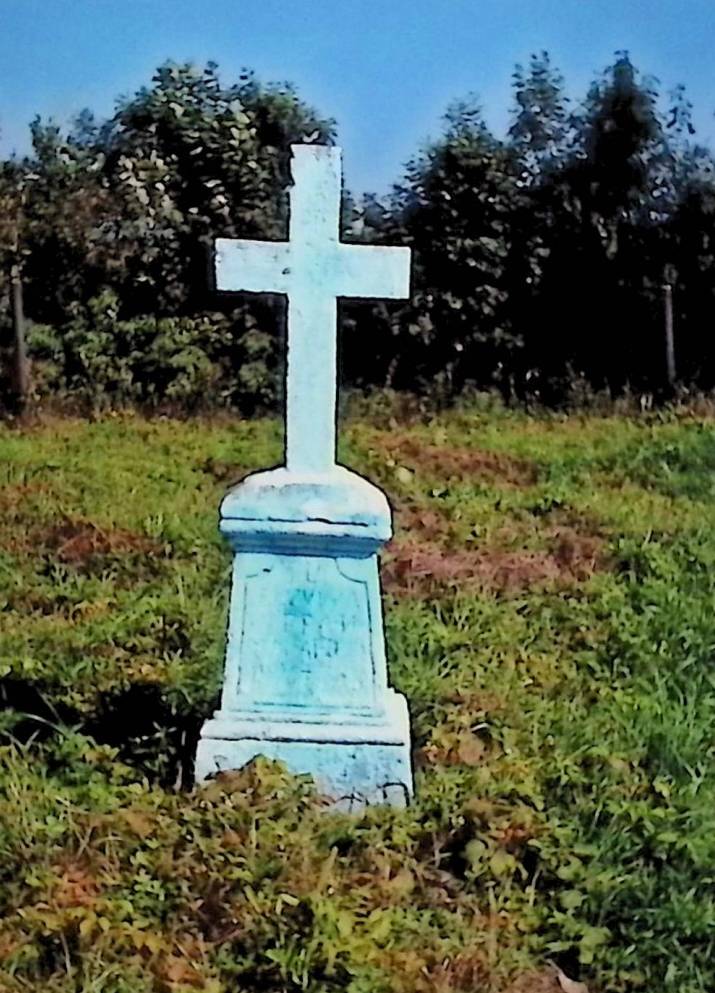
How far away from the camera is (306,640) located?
11.9 ft

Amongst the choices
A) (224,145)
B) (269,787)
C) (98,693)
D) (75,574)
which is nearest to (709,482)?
(75,574)

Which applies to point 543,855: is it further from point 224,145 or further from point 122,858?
point 224,145

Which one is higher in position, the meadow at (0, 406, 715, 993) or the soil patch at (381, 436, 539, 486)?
the soil patch at (381, 436, 539, 486)

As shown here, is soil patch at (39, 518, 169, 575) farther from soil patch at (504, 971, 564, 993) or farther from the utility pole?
the utility pole

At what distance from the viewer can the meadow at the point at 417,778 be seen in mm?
2947

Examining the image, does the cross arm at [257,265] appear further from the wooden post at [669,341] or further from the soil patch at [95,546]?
the wooden post at [669,341]

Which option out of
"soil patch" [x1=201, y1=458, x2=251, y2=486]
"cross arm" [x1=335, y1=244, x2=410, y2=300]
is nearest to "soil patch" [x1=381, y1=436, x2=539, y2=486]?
"soil patch" [x1=201, y1=458, x2=251, y2=486]

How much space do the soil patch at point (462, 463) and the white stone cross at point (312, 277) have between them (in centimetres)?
403

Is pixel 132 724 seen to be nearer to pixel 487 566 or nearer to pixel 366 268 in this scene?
pixel 366 268

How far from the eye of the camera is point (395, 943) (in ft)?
9.80

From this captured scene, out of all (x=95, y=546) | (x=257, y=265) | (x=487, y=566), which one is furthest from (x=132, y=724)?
(x=487, y=566)

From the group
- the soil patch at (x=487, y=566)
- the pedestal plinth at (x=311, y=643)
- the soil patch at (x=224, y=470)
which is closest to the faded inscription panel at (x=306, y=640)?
the pedestal plinth at (x=311, y=643)

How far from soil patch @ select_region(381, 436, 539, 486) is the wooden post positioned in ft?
9.78

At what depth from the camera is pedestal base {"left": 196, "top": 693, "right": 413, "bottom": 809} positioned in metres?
3.58
